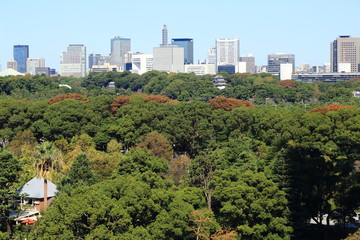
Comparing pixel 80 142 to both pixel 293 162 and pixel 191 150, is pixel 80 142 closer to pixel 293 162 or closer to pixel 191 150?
pixel 191 150

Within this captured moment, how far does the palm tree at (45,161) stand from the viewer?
26.5 m

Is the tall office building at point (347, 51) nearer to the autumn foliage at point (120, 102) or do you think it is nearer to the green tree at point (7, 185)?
the autumn foliage at point (120, 102)

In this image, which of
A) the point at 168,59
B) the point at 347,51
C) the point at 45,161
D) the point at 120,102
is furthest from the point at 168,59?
the point at 45,161

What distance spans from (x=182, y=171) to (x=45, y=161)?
1235 cm

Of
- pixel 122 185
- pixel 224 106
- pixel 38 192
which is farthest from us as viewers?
pixel 224 106

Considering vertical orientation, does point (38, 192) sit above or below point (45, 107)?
below

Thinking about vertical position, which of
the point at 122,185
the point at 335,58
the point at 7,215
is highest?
the point at 335,58

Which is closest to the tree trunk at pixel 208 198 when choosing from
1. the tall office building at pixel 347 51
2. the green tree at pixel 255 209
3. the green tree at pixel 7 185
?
the green tree at pixel 255 209

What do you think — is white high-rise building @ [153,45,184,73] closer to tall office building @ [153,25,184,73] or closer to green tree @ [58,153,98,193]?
tall office building @ [153,25,184,73]

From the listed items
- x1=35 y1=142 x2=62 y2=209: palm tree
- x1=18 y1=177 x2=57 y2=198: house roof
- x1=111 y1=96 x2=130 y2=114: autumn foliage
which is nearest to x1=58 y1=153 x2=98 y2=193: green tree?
x1=35 y1=142 x2=62 y2=209: palm tree

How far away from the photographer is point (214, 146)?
39.2 meters

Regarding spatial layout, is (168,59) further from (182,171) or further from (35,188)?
(35,188)

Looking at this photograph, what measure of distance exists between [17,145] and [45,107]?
6207 millimetres

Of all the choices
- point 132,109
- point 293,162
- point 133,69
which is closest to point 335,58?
point 133,69
